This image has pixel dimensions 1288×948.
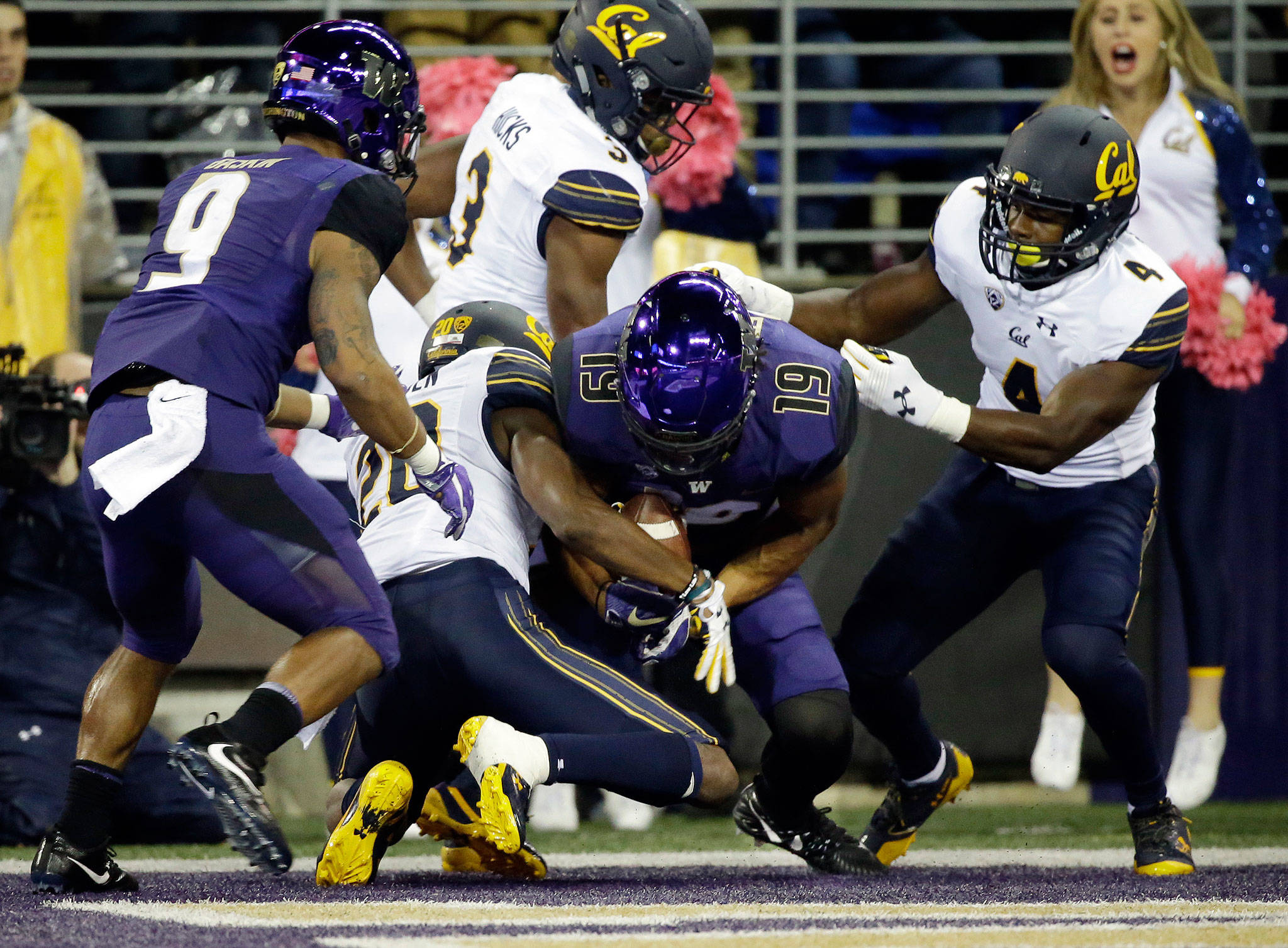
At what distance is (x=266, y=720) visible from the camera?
9.93 feet

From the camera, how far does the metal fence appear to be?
5.83m

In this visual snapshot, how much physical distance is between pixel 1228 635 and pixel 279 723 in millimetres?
3640

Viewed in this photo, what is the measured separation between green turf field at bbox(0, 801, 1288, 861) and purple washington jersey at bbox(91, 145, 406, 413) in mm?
1589

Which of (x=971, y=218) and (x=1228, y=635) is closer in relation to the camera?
(x=971, y=218)

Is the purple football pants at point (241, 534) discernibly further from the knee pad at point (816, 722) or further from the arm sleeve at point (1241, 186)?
the arm sleeve at point (1241, 186)

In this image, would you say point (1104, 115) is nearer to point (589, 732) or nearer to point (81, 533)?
point (589, 732)

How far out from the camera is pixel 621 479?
366 centimetres

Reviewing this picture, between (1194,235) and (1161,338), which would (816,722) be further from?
(1194,235)

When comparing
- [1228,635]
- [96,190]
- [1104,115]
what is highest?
[1104,115]

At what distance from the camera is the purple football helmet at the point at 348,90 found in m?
3.38

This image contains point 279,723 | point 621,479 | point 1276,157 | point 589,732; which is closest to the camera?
point 279,723

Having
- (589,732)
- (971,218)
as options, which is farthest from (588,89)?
(589,732)

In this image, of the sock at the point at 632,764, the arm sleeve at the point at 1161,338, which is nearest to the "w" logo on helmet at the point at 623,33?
the arm sleeve at the point at 1161,338

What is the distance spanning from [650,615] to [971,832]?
1.85 m
